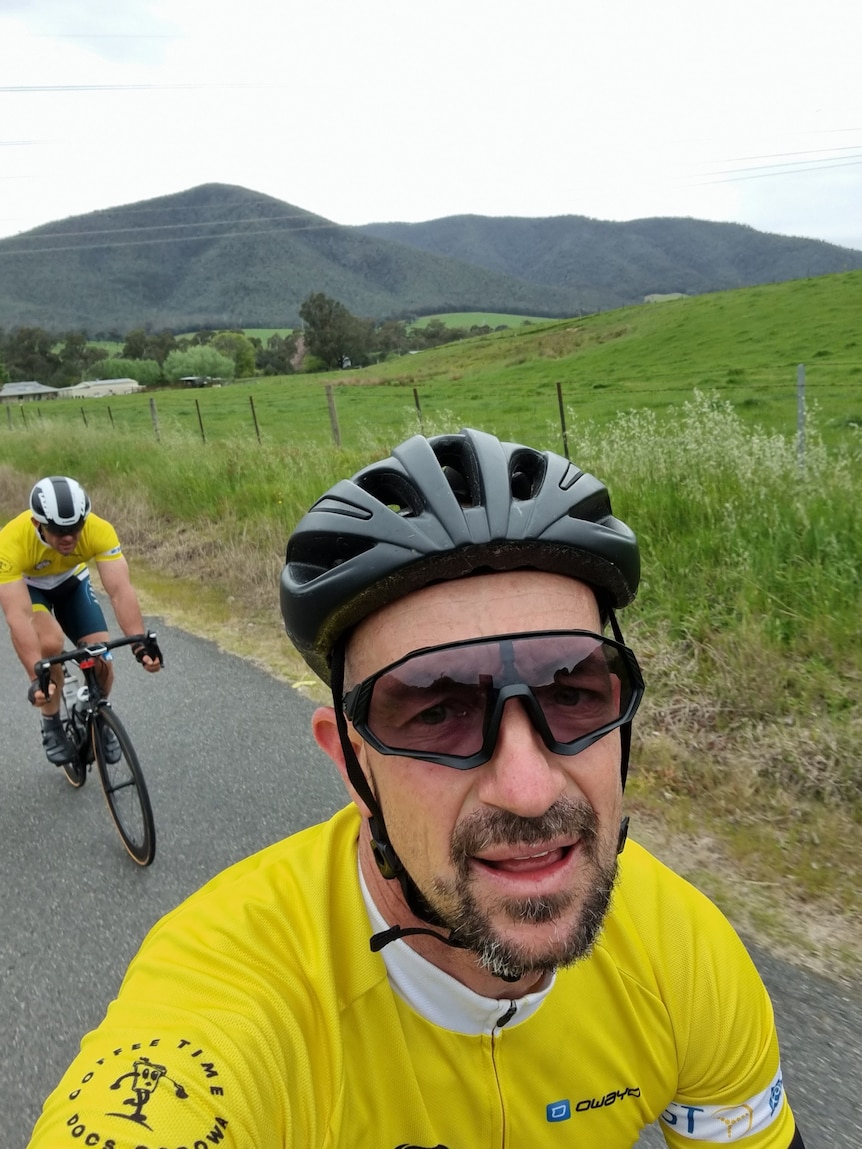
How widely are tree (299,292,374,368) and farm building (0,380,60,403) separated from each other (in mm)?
31957

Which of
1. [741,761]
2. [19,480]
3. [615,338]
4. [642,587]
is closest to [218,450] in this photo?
[19,480]

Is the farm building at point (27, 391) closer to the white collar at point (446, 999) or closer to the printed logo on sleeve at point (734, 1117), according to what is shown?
the white collar at point (446, 999)

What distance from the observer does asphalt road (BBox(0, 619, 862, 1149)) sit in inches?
90.5

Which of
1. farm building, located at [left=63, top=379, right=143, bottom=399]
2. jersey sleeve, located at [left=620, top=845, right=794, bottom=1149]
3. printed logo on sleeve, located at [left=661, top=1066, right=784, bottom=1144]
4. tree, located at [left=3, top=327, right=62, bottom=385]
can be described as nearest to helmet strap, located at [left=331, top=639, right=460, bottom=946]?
jersey sleeve, located at [left=620, top=845, right=794, bottom=1149]

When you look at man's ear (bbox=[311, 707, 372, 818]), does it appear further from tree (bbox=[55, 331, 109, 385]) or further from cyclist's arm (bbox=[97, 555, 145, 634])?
tree (bbox=[55, 331, 109, 385])

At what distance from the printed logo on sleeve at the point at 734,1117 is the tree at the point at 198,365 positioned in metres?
79.7

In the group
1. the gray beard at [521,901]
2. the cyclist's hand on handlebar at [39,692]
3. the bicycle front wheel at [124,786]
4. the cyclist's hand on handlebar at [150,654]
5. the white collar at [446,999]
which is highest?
the gray beard at [521,901]

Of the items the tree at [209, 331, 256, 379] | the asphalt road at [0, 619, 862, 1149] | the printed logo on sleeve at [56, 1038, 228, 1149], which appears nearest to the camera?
the printed logo on sleeve at [56, 1038, 228, 1149]

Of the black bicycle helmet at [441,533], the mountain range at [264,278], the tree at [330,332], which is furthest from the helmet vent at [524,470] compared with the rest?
the mountain range at [264,278]

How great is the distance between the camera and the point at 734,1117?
127 cm

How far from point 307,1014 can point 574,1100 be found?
477mm

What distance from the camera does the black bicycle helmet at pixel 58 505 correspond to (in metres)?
4.00

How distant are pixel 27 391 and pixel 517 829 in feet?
330

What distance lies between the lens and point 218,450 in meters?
11.1
